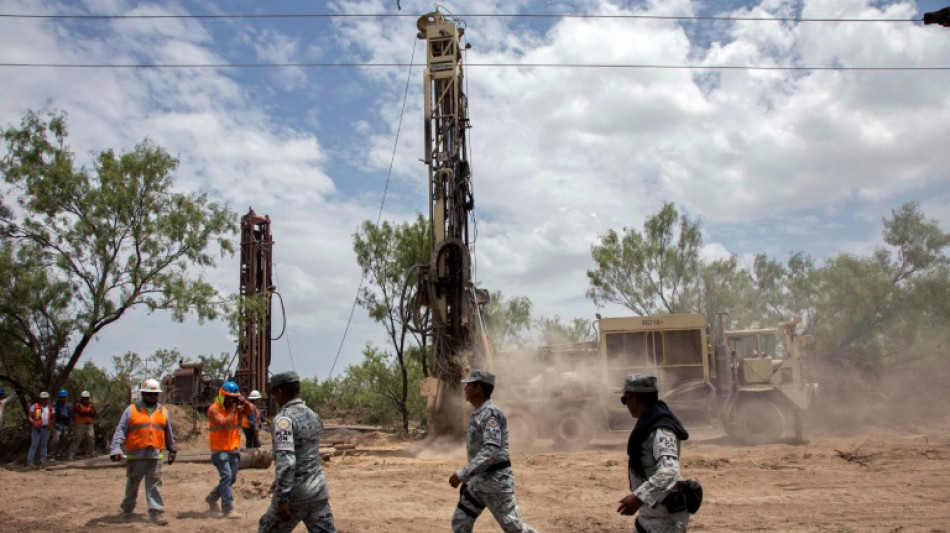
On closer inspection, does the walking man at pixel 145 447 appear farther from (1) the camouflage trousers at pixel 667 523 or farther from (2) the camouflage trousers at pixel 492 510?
(1) the camouflage trousers at pixel 667 523

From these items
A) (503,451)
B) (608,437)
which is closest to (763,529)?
(503,451)

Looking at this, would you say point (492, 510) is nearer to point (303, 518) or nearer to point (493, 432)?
point (493, 432)

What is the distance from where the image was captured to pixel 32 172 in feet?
60.4

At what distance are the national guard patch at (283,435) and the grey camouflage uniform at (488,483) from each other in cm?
132

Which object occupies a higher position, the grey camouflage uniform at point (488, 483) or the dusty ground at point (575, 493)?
the grey camouflage uniform at point (488, 483)

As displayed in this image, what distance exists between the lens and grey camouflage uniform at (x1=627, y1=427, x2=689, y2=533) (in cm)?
440

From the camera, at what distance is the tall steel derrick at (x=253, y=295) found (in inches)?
1064

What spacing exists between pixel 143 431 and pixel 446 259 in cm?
1142

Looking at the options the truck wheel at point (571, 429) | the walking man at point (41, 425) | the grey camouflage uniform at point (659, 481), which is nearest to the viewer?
the grey camouflage uniform at point (659, 481)

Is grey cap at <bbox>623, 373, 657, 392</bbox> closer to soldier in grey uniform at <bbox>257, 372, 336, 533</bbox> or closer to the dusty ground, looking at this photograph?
soldier in grey uniform at <bbox>257, 372, 336, 533</bbox>

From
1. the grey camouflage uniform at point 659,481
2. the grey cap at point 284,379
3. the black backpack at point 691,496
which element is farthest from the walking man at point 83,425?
the black backpack at point 691,496

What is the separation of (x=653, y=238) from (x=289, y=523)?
27.6 metres

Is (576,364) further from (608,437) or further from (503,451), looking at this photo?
(503,451)

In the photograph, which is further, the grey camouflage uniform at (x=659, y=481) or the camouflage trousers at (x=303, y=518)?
the camouflage trousers at (x=303, y=518)
